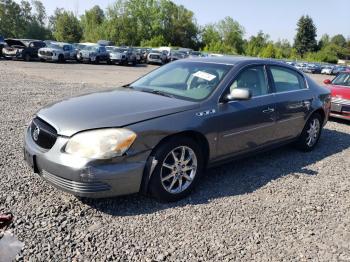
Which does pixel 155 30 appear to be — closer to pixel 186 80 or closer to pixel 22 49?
pixel 22 49

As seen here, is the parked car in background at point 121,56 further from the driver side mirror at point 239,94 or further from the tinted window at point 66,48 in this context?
the driver side mirror at point 239,94

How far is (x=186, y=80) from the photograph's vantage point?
184 inches

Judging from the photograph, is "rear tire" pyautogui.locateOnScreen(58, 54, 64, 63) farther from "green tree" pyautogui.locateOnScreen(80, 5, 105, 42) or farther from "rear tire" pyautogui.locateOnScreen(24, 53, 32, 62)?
"green tree" pyautogui.locateOnScreen(80, 5, 105, 42)

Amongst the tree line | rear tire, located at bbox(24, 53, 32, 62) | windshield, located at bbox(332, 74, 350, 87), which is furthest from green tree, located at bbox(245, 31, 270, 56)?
windshield, located at bbox(332, 74, 350, 87)

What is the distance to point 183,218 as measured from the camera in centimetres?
359

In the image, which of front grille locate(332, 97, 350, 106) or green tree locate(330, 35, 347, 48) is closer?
front grille locate(332, 97, 350, 106)

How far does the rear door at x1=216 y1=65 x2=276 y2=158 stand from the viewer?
430 cm

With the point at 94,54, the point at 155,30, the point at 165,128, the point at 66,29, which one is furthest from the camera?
the point at 155,30

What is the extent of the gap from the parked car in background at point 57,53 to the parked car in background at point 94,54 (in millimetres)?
694

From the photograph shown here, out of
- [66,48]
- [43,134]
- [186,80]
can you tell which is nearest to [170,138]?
[186,80]

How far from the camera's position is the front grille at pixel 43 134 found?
3.52 metres

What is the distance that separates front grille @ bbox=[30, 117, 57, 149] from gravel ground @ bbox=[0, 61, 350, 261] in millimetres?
603

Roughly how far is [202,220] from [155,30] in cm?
8521

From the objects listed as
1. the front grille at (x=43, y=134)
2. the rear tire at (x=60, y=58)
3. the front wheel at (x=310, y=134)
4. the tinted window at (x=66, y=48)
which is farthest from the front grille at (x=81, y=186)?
the tinted window at (x=66, y=48)
